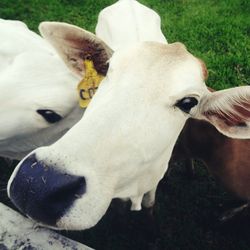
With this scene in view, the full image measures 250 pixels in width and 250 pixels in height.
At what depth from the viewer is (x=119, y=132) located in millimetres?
2057

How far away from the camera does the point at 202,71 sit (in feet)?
8.13

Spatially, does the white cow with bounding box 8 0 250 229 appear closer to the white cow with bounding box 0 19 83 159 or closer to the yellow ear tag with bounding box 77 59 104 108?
the yellow ear tag with bounding box 77 59 104 108

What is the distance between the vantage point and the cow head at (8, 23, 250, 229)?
1.90m

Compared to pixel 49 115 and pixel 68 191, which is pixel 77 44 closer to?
pixel 49 115

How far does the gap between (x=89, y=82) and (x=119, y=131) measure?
76 cm

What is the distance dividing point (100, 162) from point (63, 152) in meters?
0.17

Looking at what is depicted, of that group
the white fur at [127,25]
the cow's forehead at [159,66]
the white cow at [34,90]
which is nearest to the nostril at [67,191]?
the cow's forehead at [159,66]

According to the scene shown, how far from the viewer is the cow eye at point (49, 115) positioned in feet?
9.96

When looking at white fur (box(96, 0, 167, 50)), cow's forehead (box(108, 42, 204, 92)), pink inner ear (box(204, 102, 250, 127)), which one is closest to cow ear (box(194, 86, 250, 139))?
pink inner ear (box(204, 102, 250, 127))

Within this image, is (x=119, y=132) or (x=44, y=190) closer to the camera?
(x=44, y=190)

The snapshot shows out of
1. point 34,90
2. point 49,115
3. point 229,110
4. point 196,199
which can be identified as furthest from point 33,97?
point 196,199

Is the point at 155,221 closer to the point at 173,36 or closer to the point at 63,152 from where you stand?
the point at 63,152

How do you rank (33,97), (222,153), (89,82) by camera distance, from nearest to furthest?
1. (89,82)
2. (33,97)
3. (222,153)

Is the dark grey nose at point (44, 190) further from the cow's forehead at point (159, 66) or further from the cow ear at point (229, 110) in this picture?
the cow ear at point (229, 110)
